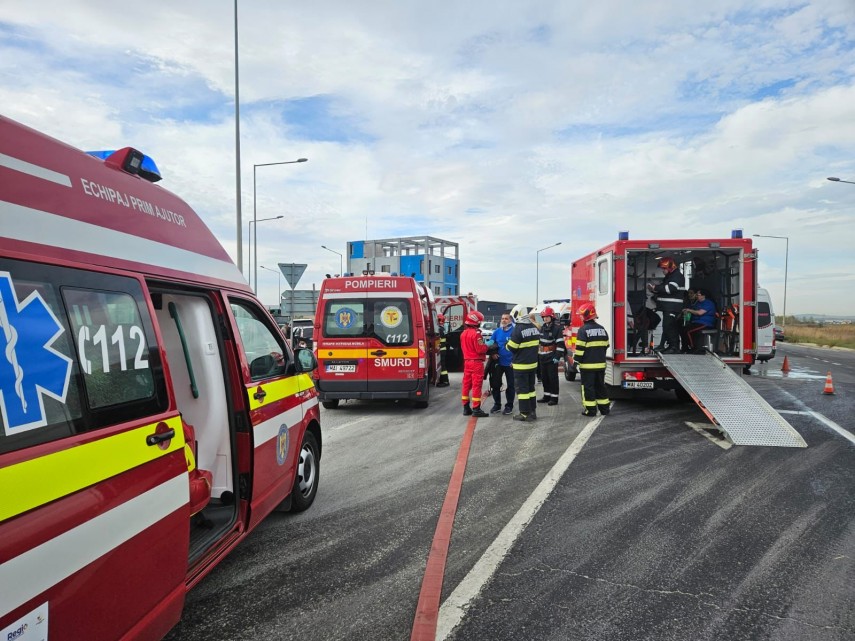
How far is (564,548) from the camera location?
384 cm

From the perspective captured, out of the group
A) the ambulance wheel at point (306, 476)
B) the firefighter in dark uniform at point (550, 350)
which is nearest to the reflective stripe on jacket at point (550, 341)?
the firefighter in dark uniform at point (550, 350)

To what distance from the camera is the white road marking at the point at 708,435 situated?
6816 millimetres

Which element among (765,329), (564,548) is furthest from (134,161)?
(765,329)

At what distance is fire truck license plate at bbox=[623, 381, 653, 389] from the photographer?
910 cm

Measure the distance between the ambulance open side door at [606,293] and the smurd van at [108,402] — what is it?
278 inches

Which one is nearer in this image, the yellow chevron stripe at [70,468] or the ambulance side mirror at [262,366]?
the yellow chevron stripe at [70,468]

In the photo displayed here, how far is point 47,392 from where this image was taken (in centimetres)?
189

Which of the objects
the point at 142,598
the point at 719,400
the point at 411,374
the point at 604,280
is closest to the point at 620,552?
the point at 142,598

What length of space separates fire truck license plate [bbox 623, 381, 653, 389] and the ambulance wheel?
237 inches

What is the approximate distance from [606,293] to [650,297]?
89.4 inches

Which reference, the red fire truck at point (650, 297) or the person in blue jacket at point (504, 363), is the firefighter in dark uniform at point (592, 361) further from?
the person in blue jacket at point (504, 363)

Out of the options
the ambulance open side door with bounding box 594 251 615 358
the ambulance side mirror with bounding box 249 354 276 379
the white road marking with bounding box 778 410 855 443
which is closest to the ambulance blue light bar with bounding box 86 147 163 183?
the ambulance side mirror with bounding box 249 354 276 379

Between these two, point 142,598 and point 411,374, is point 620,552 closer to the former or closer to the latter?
point 142,598

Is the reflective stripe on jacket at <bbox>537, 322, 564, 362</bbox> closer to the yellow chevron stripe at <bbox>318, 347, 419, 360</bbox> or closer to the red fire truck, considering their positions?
the red fire truck
